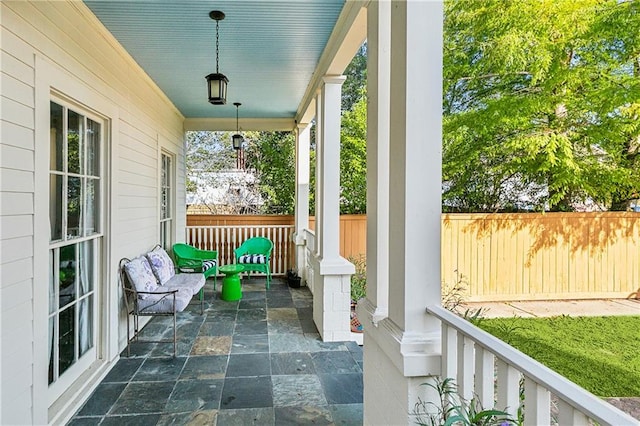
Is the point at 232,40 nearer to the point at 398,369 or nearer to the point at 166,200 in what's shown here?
the point at 398,369

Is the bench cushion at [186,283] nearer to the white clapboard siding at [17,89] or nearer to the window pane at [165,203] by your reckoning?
the window pane at [165,203]

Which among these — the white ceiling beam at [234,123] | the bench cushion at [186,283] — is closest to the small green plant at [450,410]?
the bench cushion at [186,283]

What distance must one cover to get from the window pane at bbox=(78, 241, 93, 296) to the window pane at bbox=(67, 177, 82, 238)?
18 cm

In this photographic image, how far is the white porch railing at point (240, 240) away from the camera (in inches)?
266

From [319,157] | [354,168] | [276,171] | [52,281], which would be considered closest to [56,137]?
[52,281]

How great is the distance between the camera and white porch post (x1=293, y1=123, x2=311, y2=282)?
21.2 feet

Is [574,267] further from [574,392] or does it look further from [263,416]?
[574,392]

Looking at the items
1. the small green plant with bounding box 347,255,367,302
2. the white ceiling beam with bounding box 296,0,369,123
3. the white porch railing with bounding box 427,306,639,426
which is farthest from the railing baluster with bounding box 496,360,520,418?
the small green plant with bounding box 347,255,367,302

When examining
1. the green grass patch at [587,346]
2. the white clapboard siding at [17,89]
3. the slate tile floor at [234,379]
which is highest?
the white clapboard siding at [17,89]

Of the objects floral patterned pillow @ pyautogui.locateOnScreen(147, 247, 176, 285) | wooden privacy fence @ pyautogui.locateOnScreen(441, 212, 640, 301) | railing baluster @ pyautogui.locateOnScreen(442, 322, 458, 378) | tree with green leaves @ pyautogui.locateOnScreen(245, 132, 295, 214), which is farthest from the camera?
tree with green leaves @ pyautogui.locateOnScreen(245, 132, 295, 214)

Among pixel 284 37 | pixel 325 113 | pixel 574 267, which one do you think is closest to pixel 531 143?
pixel 574 267

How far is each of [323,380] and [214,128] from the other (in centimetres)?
519

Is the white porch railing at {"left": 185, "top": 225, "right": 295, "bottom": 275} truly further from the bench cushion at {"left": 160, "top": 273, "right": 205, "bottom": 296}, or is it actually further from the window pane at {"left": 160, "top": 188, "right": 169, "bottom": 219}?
the bench cushion at {"left": 160, "top": 273, "right": 205, "bottom": 296}

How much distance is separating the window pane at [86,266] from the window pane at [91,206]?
118 mm
